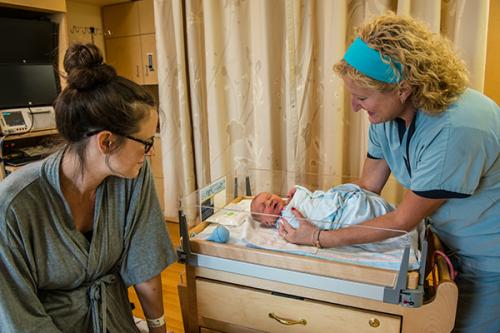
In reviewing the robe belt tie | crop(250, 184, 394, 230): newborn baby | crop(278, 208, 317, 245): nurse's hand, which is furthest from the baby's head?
the robe belt tie

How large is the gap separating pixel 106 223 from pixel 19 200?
0.84 ft

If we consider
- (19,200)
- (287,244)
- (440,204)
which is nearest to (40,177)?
(19,200)

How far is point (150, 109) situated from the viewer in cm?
104

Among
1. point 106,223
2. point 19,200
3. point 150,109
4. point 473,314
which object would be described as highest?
point 150,109

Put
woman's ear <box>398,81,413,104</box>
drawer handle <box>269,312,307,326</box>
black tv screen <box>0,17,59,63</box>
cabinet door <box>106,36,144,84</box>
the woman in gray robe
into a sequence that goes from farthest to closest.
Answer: cabinet door <box>106,36,144,84</box> < black tv screen <box>0,17,59,63</box> < drawer handle <box>269,312,307,326</box> < woman's ear <box>398,81,413,104</box> < the woman in gray robe

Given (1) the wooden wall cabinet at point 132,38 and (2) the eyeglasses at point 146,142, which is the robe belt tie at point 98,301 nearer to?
(2) the eyeglasses at point 146,142

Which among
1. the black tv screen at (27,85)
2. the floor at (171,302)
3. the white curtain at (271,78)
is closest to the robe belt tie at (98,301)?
the floor at (171,302)

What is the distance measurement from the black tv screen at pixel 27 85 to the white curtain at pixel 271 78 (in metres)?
0.86

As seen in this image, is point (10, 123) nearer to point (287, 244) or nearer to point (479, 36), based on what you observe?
point (287, 244)

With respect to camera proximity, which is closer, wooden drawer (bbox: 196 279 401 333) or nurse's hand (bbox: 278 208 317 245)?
wooden drawer (bbox: 196 279 401 333)

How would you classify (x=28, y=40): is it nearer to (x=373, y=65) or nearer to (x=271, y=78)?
(x=271, y=78)

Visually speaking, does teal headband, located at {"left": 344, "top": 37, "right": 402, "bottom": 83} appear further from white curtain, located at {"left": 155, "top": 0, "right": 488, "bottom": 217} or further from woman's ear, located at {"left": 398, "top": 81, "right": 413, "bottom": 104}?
white curtain, located at {"left": 155, "top": 0, "right": 488, "bottom": 217}

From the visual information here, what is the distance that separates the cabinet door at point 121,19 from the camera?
3094 mm

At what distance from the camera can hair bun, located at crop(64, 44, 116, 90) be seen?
37.3 inches
